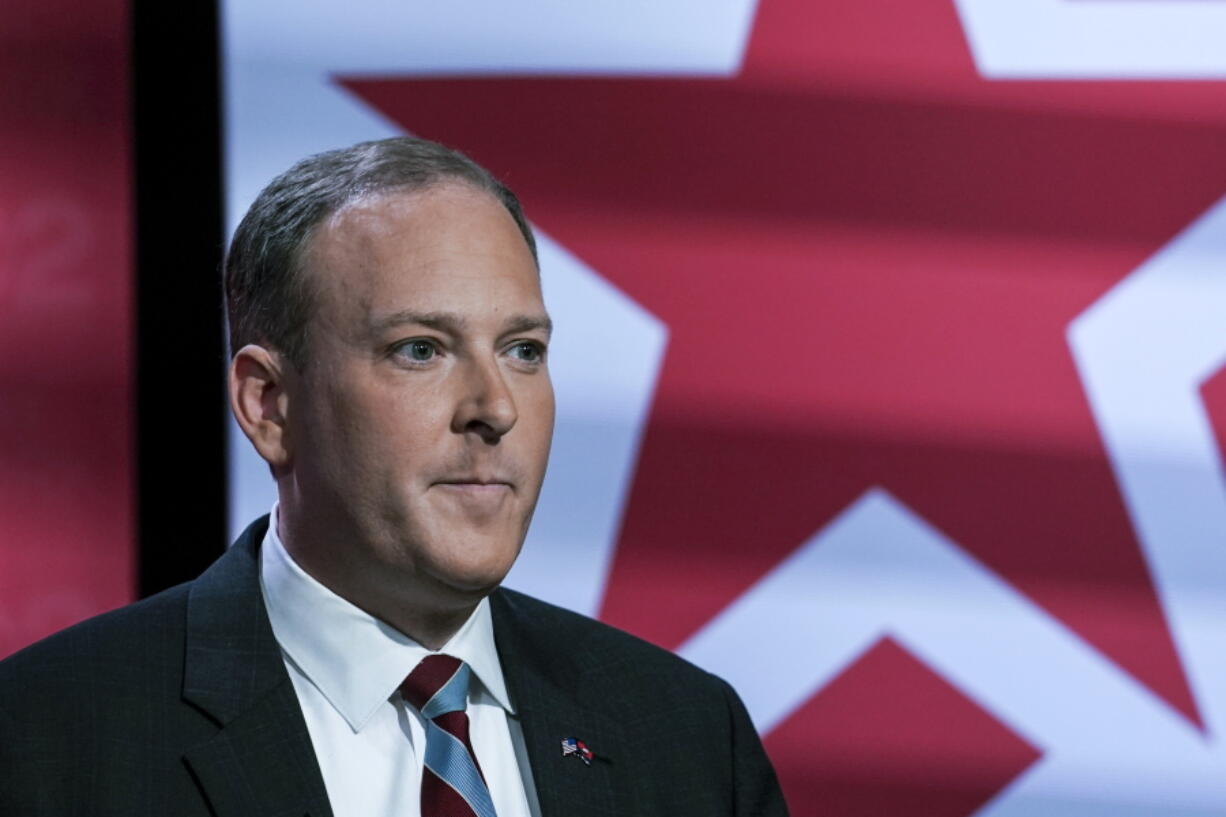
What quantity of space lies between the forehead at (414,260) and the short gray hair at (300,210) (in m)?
0.01

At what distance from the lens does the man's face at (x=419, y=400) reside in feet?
5.13

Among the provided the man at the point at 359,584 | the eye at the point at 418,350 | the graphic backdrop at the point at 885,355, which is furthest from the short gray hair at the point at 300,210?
the graphic backdrop at the point at 885,355

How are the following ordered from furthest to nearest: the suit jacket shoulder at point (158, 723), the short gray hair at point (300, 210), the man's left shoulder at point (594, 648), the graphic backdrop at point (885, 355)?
1. the graphic backdrop at point (885, 355)
2. the man's left shoulder at point (594, 648)
3. the short gray hair at point (300, 210)
4. the suit jacket shoulder at point (158, 723)

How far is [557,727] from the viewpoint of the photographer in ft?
5.61

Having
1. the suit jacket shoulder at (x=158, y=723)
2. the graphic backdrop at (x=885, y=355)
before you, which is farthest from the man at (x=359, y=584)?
the graphic backdrop at (x=885, y=355)

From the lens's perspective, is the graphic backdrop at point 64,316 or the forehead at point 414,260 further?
the graphic backdrop at point 64,316

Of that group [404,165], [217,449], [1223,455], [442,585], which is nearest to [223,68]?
[217,449]

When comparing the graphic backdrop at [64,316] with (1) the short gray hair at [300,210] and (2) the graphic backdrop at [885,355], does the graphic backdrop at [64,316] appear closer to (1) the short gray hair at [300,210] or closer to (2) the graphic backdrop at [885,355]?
(2) the graphic backdrop at [885,355]

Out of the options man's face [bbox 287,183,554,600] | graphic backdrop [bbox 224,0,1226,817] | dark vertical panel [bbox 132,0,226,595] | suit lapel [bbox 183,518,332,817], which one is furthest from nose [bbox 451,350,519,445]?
dark vertical panel [bbox 132,0,226,595]

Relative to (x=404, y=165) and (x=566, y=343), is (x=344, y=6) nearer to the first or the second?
(x=566, y=343)

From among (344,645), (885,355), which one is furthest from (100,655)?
(885,355)

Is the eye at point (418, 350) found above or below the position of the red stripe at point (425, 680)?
above

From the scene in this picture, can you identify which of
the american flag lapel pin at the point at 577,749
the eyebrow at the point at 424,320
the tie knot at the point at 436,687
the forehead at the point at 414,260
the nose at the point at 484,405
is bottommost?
the american flag lapel pin at the point at 577,749

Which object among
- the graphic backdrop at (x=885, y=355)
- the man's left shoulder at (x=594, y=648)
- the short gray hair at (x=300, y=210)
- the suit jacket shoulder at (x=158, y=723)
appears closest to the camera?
the suit jacket shoulder at (x=158, y=723)
